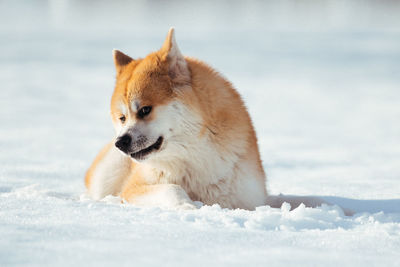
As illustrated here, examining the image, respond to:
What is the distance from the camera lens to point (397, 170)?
6113mm

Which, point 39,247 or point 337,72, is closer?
point 39,247

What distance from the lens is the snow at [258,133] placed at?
2.42 metres

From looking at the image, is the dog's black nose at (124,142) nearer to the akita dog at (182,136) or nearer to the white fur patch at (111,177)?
the akita dog at (182,136)

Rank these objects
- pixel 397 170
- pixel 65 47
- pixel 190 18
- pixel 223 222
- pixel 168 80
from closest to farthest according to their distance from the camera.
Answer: pixel 223 222, pixel 168 80, pixel 397 170, pixel 65 47, pixel 190 18

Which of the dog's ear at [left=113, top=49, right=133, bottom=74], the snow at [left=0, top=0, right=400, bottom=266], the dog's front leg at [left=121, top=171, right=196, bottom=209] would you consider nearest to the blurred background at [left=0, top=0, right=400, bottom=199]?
the snow at [left=0, top=0, right=400, bottom=266]

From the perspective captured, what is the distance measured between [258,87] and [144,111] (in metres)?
10.2

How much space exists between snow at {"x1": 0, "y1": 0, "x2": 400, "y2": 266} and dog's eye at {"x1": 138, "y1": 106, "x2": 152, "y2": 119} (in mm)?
591

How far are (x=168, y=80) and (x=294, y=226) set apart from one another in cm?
133

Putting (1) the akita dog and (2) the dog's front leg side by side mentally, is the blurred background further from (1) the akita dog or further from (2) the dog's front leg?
(1) the akita dog

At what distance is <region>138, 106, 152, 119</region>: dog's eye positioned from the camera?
3.54 meters

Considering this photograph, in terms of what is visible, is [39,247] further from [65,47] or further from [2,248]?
[65,47]

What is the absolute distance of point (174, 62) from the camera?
3.73m

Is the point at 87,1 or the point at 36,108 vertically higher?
the point at 87,1

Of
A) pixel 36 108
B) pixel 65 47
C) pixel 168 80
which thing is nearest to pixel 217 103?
pixel 168 80
